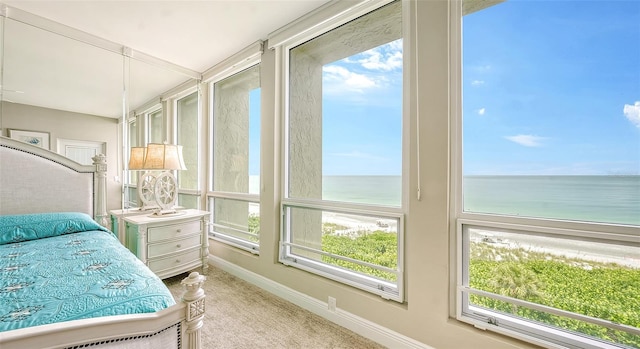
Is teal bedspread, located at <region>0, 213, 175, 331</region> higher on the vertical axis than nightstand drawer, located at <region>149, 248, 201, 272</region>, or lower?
higher

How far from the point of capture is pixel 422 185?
61.8 inches

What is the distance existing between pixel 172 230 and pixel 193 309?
1900mm

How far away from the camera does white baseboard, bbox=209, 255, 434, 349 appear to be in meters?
1.61

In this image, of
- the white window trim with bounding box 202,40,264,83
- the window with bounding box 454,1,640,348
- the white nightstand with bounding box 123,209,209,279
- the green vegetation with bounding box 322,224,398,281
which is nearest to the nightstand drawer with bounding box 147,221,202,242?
the white nightstand with bounding box 123,209,209,279

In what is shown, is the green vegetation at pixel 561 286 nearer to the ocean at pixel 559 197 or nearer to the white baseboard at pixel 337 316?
the ocean at pixel 559 197

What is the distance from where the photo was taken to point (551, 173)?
132 cm

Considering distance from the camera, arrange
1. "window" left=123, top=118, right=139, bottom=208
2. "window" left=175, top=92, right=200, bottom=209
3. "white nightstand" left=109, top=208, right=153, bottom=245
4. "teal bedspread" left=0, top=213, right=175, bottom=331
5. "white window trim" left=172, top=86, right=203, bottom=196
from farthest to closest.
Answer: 1. "window" left=175, top=92, right=200, bottom=209
2. "white window trim" left=172, top=86, right=203, bottom=196
3. "window" left=123, top=118, right=139, bottom=208
4. "white nightstand" left=109, top=208, right=153, bottom=245
5. "teal bedspread" left=0, top=213, right=175, bottom=331

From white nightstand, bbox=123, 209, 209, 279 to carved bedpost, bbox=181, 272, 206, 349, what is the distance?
1.74 meters

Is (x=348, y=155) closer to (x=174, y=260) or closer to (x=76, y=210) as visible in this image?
(x=174, y=260)

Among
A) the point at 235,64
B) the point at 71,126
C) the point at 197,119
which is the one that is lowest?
the point at 71,126

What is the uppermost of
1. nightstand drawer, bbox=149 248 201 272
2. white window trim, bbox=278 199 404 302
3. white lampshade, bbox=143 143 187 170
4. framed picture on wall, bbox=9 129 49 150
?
framed picture on wall, bbox=9 129 49 150

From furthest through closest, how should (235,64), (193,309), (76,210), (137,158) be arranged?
(235,64) < (137,158) < (76,210) < (193,309)

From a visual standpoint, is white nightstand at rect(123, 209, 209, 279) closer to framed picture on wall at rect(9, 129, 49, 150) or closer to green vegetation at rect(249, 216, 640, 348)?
framed picture on wall at rect(9, 129, 49, 150)

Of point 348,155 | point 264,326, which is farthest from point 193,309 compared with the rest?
point 348,155
